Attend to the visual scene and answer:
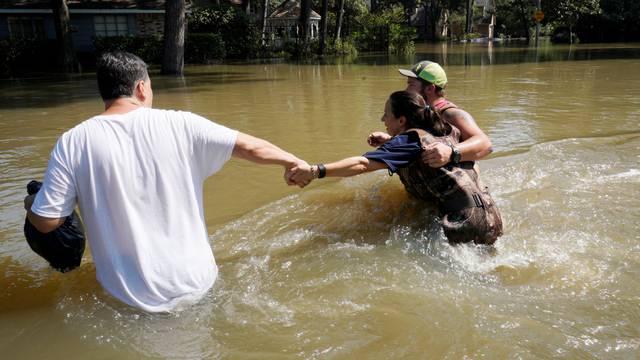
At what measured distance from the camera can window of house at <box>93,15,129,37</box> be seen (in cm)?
3056

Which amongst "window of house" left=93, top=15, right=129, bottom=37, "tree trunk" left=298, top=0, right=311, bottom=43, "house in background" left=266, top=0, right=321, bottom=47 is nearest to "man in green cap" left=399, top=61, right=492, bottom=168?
"tree trunk" left=298, top=0, right=311, bottom=43

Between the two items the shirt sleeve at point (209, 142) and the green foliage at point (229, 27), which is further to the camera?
the green foliage at point (229, 27)

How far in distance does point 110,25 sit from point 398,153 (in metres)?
31.0

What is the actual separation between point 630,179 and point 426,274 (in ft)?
11.9

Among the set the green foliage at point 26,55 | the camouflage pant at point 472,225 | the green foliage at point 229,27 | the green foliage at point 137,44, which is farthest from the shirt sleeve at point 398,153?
the green foliage at point 229,27

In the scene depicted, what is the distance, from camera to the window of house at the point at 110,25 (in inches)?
1203

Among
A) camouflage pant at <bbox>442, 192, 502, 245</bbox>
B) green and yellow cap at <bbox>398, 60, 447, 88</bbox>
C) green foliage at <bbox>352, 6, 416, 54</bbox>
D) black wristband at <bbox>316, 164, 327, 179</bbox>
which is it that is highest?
green foliage at <bbox>352, 6, 416, 54</bbox>

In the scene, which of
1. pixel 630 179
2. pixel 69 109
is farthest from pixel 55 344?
pixel 69 109

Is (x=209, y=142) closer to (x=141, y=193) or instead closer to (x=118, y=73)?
(x=141, y=193)

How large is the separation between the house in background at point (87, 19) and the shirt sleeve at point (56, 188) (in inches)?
1130

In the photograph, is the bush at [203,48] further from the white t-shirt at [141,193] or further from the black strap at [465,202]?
the white t-shirt at [141,193]

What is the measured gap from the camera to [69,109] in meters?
12.6

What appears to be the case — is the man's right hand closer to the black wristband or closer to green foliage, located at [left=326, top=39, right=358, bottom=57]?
the black wristband

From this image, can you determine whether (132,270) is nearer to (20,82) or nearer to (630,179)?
(630,179)
